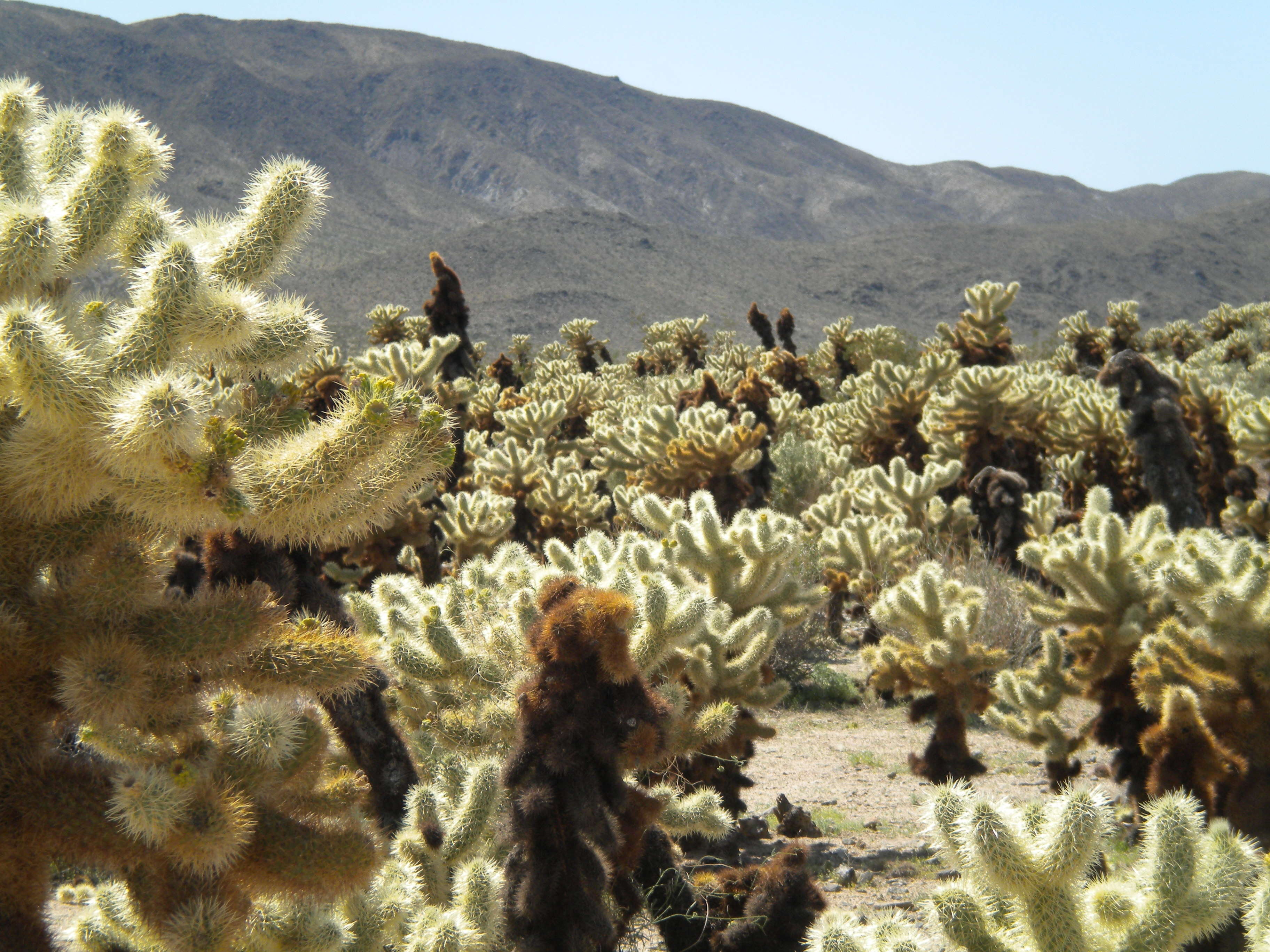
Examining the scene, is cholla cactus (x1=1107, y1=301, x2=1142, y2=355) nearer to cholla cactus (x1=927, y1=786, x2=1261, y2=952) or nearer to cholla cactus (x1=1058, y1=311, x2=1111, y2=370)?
cholla cactus (x1=1058, y1=311, x2=1111, y2=370)

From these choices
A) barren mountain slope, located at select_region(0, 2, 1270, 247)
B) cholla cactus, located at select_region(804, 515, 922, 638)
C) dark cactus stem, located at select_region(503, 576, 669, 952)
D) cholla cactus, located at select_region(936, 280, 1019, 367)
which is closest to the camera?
dark cactus stem, located at select_region(503, 576, 669, 952)

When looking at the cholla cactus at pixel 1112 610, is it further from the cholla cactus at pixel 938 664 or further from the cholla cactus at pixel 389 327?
the cholla cactus at pixel 389 327

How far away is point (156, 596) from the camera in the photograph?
2.44 metres

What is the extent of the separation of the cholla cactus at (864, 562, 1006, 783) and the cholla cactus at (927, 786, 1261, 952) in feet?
10.1

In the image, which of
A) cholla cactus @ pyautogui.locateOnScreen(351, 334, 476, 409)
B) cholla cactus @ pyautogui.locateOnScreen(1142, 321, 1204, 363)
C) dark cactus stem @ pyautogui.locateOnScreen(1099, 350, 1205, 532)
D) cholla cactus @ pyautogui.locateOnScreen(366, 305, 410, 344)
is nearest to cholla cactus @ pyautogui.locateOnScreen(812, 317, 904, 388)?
cholla cactus @ pyautogui.locateOnScreen(1142, 321, 1204, 363)

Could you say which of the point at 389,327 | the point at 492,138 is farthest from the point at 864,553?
the point at 492,138

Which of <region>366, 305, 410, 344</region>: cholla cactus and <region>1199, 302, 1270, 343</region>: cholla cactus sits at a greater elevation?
<region>1199, 302, 1270, 343</region>: cholla cactus

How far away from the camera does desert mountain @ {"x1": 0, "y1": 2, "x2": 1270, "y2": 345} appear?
61750mm

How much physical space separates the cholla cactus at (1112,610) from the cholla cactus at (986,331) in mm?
10508

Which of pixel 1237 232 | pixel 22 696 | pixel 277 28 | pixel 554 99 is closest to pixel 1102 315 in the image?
pixel 1237 232

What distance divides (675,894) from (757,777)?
130 inches

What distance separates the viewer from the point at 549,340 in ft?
169

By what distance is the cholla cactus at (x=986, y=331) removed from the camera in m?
15.5

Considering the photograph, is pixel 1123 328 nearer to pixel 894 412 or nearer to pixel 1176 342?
pixel 1176 342
